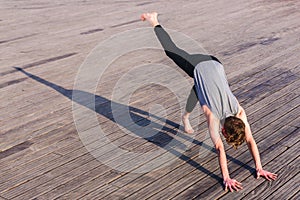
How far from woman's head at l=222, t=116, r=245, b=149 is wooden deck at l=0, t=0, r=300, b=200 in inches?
21.1

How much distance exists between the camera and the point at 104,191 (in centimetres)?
463

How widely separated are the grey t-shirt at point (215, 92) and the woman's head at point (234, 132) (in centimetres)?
25

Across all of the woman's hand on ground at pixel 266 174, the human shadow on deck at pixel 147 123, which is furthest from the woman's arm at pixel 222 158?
the woman's hand on ground at pixel 266 174

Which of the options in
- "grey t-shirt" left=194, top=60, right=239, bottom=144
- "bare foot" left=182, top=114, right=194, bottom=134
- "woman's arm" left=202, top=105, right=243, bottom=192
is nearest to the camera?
"woman's arm" left=202, top=105, right=243, bottom=192

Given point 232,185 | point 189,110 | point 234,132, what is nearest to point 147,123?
point 189,110

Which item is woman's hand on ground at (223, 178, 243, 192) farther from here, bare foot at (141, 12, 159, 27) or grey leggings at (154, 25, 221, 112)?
bare foot at (141, 12, 159, 27)

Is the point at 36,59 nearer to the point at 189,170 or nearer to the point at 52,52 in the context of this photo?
the point at 52,52

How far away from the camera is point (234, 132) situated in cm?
429

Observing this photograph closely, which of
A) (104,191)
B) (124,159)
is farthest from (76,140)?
(104,191)

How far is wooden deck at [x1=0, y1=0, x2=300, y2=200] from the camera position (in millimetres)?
4723

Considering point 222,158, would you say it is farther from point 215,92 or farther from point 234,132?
point 215,92

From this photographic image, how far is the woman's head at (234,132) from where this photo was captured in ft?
14.0

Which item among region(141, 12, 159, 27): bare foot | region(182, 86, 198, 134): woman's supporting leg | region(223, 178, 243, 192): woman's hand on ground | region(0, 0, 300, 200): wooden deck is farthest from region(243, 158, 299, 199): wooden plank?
region(141, 12, 159, 27): bare foot

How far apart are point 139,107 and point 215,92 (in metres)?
2.20
